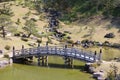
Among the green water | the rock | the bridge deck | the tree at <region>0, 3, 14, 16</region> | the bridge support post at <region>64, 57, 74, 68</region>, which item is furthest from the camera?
the tree at <region>0, 3, 14, 16</region>

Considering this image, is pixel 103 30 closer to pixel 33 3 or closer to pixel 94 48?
pixel 94 48

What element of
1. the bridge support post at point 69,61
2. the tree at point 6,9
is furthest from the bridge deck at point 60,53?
the tree at point 6,9

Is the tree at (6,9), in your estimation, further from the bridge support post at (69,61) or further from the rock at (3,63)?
the bridge support post at (69,61)

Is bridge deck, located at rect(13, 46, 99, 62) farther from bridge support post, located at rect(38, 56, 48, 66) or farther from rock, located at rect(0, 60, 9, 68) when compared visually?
rock, located at rect(0, 60, 9, 68)

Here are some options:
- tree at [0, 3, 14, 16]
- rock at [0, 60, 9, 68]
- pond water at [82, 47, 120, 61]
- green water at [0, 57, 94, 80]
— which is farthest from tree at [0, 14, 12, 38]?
tree at [0, 3, 14, 16]

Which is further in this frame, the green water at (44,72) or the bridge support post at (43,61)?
the bridge support post at (43,61)

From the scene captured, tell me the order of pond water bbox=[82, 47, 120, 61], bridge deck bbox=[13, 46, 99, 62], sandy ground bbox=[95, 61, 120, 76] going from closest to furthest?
sandy ground bbox=[95, 61, 120, 76] < bridge deck bbox=[13, 46, 99, 62] < pond water bbox=[82, 47, 120, 61]

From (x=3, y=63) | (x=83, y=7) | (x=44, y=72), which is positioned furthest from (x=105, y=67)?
(x=83, y=7)
